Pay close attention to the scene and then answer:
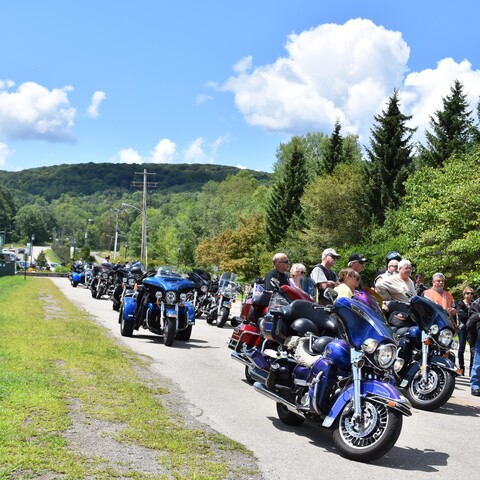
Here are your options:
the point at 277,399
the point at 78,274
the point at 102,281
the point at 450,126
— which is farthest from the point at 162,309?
the point at 450,126

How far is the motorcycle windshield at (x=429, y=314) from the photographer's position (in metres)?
8.50

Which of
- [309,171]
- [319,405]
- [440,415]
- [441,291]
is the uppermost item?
[309,171]

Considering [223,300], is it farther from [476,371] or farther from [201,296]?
[476,371]

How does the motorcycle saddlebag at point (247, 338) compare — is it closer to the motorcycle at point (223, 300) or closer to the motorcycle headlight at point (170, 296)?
A: the motorcycle headlight at point (170, 296)

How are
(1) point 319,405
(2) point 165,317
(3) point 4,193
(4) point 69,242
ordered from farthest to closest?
(3) point 4,193, (4) point 69,242, (2) point 165,317, (1) point 319,405

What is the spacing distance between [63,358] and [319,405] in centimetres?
511

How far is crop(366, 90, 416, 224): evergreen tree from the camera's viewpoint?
45.9 m

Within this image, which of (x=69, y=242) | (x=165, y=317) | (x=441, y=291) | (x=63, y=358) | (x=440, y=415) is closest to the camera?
(x=440, y=415)

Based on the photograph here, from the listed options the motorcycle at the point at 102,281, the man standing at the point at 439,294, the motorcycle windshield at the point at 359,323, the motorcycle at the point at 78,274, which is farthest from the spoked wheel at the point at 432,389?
the motorcycle at the point at 78,274

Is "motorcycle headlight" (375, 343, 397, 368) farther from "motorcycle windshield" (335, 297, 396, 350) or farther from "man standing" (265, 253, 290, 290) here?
"man standing" (265, 253, 290, 290)

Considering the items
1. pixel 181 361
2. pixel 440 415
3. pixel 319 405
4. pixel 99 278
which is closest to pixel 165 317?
pixel 181 361

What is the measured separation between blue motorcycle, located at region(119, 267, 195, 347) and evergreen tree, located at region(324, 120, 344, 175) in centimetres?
4602

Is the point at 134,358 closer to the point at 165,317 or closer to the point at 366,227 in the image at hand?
the point at 165,317

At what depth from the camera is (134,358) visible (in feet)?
34.9
